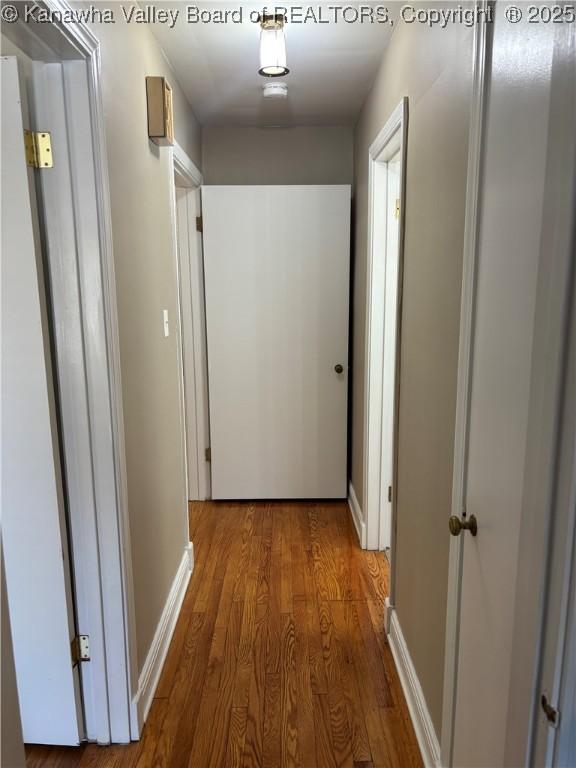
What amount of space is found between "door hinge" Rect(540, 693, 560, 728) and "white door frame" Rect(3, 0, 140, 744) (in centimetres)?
122

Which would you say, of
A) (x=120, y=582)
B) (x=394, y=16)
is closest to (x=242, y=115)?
(x=394, y=16)

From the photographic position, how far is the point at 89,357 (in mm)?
1501

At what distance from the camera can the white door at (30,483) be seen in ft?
4.49

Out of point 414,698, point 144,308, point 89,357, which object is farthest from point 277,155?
point 414,698

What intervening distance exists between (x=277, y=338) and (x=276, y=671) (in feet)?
6.43

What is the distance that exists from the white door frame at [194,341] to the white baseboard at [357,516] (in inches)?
38.5

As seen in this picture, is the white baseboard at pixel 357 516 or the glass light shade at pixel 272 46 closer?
the glass light shade at pixel 272 46

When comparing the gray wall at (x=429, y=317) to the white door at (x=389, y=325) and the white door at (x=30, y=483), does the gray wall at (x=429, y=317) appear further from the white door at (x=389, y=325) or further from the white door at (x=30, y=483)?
the white door at (x=30, y=483)

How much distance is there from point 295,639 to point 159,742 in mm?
670

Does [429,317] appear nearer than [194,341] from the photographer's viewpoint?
Yes

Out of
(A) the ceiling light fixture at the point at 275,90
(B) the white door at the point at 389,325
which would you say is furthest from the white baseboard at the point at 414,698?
(A) the ceiling light fixture at the point at 275,90

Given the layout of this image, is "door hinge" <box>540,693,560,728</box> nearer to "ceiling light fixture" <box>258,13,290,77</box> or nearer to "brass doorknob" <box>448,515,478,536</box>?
"brass doorknob" <box>448,515,478,536</box>

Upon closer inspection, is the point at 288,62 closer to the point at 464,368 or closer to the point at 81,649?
the point at 464,368

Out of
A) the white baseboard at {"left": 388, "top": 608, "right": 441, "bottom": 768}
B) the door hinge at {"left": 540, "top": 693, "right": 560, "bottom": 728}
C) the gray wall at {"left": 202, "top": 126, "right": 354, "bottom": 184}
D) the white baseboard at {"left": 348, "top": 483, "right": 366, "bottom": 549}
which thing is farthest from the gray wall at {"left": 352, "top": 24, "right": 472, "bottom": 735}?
the gray wall at {"left": 202, "top": 126, "right": 354, "bottom": 184}
